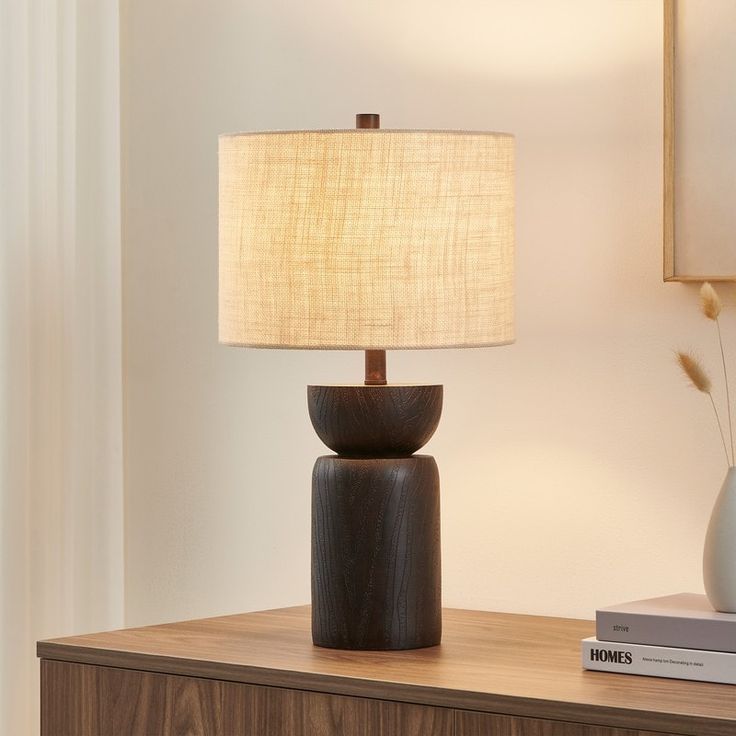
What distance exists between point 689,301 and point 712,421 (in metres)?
0.15

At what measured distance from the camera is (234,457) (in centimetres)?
208

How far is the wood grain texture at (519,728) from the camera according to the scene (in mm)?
1267

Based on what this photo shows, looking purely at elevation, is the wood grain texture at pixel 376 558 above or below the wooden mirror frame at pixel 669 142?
below

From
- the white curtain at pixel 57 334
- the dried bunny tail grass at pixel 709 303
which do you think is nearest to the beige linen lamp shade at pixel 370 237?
the dried bunny tail grass at pixel 709 303

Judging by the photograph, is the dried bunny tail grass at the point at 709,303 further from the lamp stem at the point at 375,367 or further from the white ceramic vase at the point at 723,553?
the lamp stem at the point at 375,367

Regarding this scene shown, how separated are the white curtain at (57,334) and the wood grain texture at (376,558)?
0.63 metres

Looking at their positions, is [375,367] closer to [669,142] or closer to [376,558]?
[376,558]

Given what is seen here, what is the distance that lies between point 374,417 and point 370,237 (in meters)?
0.21

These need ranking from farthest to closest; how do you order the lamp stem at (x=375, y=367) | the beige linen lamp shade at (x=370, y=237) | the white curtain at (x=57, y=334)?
the white curtain at (x=57, y=334), the lamp stem at (x=375, y=367), the beige linen lamp shade at (x=370, y=237)

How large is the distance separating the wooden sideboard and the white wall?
0.19m

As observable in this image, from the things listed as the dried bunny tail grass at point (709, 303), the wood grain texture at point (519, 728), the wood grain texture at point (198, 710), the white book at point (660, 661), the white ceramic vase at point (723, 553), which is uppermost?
the dried bunny tail grass at point (709, 303)

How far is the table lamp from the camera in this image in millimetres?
1500

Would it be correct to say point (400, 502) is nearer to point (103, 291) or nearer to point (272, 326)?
point (272, 326)

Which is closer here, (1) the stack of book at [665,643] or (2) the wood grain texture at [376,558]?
(1) the stack of book at [665,643]
